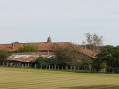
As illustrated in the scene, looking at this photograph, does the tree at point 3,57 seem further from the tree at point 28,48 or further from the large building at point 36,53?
the tree at point 28,48

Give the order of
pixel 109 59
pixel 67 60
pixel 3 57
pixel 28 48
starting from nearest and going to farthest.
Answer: pixel 109 59, pixel 67 60, pixel 3 57, pixel 28 48

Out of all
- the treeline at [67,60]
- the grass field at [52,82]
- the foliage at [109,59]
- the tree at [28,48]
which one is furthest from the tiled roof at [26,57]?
the grass field at [52,82]

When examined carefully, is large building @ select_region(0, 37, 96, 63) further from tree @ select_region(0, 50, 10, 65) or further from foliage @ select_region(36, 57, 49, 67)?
foliage @ select_region(36, 57, 49, 67)

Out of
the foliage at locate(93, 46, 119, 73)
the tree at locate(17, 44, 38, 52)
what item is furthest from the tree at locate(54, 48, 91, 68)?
the tree at locate(17, 44, 38, 52)

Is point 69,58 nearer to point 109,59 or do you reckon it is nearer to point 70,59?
point 70,59

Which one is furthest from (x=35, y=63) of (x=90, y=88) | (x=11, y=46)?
(x=90, y=88)

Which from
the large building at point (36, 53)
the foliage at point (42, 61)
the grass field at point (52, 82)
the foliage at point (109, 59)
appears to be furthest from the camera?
the large building at point (36, 53)

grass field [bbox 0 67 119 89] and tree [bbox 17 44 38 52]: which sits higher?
tree [bbox 17 44 38 52]

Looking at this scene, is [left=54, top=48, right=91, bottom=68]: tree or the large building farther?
the large building

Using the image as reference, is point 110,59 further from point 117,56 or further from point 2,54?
point 2,54

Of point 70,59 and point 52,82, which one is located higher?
point 70,59

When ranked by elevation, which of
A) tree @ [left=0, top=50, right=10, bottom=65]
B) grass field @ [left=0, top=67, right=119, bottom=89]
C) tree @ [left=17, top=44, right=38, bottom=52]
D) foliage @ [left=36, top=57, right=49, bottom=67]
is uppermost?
tree @ [left=17, top=44, right=38, bottom=52]

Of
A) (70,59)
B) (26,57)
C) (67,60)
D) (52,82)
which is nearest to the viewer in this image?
(52,82)

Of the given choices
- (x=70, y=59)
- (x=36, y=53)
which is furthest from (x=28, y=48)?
(x=70, y=59)
